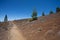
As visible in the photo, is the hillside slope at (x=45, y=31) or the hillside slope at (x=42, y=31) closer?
the hillside slope at (x=45, y=31)

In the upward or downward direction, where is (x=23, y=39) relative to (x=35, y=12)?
downward

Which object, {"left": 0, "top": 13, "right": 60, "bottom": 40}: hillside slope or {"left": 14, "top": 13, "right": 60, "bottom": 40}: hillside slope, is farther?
{"left": 0, "top": 13, "right": 60, "bottom": 40}: hillside slope

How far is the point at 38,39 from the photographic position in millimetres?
13805

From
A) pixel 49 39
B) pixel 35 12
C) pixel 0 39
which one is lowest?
pixel 0 39

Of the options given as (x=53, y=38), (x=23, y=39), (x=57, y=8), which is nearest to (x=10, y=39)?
(x=23, y=39)

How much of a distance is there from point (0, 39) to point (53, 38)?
8811 mm

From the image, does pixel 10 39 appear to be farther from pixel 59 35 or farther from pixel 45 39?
pixel 59 35

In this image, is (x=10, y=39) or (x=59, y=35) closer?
(x=59, y=35)

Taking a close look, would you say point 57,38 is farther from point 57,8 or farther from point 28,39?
point 57,8

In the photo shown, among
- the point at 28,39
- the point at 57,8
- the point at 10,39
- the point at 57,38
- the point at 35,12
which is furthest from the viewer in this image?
the point at 35,12

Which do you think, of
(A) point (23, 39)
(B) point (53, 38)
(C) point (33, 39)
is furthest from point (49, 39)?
(A) point (23, 39)

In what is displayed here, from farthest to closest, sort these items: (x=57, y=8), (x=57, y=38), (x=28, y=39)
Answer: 1. (x=57, y=8)
2. (x=28, y=39)
3. (x=57, y=38)

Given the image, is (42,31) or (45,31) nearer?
(45,31)

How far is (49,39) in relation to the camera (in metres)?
12.7
